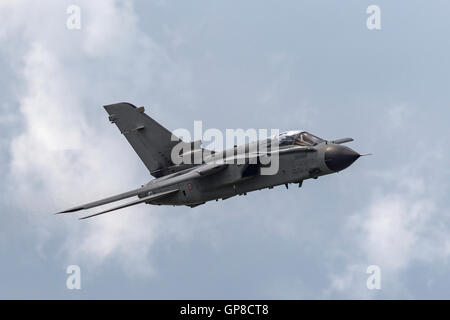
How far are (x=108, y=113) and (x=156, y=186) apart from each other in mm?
5803

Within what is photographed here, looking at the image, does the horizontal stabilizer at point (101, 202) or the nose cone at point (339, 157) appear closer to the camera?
the nose cone at point (339, 157)

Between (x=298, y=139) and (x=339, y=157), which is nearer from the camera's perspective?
(x=339, y=157)

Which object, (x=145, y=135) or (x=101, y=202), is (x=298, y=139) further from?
(x=101, y=202)

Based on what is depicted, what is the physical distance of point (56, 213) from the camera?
119ft

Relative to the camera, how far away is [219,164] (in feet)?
120

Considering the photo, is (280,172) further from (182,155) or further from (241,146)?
(182,155)

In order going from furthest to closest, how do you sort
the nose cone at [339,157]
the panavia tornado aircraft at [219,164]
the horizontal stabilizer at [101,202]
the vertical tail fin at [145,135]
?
1. the vertical tail fin at [145,135]
2. the horizontal stabilizer at [101,202]
3. the panavia tornado aircraft at [219,164]
4. the nose cone at [339,157]

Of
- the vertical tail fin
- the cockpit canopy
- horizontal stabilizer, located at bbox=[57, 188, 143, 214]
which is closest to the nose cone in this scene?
the cockpit canopy

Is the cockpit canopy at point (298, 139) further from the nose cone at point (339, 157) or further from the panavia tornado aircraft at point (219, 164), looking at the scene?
the nose cone at point (339, 157)

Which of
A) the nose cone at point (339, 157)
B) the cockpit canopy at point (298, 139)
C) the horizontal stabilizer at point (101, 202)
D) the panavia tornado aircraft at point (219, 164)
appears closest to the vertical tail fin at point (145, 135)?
the panavia tornado aircraft at point (219, 164)

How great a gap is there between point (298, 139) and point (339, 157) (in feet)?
7.30

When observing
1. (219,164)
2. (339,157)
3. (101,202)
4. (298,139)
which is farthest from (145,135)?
(339,157)

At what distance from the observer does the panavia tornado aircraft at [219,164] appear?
35.6 metres

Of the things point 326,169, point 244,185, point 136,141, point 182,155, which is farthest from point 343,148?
point 136,141
